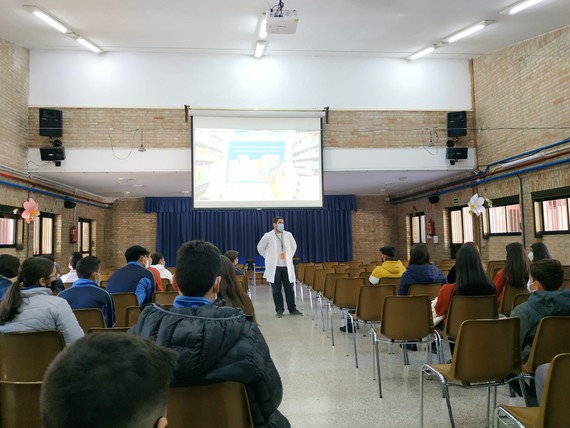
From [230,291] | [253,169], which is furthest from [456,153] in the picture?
[230,291]

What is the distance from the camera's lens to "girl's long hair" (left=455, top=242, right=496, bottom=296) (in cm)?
354

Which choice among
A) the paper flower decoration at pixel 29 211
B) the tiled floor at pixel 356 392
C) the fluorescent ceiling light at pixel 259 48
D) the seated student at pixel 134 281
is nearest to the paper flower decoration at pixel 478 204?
the tiled floor at pixel 356 392

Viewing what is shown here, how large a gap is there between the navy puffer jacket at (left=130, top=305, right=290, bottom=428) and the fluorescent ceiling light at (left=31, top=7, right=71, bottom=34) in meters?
7.78

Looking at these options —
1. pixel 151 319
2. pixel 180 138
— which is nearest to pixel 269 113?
pixel 180 138

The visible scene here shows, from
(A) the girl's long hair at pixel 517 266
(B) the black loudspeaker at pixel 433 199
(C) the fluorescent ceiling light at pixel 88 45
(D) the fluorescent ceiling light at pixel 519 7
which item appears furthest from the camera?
(B) the black loudspeaker at pixel 433 199

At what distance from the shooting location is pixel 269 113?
963 cm

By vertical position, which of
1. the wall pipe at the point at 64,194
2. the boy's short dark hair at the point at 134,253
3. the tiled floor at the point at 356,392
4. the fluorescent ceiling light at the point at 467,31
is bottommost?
the tiled floor at the point at 356,392

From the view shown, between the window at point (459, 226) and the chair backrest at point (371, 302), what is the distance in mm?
7305

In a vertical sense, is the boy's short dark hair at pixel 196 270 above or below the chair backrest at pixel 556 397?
above

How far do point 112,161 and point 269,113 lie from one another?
3515 millimetres

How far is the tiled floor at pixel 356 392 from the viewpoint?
3.07m

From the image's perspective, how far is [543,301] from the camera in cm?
263

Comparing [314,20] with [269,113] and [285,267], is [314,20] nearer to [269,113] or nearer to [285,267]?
[269,113]

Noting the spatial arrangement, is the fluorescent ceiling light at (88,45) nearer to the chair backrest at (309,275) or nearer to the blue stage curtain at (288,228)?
the chair backrest at (309,275)
